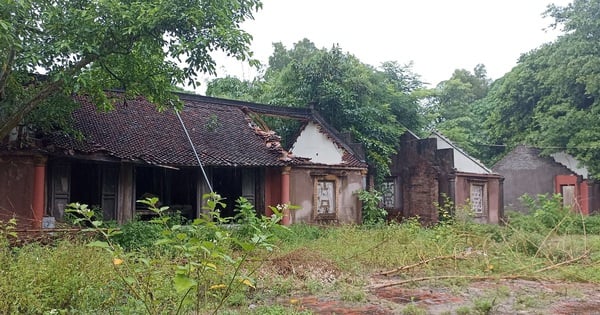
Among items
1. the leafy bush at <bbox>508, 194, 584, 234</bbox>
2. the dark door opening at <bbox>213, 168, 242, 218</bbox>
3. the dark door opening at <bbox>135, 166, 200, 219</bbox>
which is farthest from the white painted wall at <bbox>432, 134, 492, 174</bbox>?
the dark door opening at <bbox>135, 166, 200, 219</bbox>

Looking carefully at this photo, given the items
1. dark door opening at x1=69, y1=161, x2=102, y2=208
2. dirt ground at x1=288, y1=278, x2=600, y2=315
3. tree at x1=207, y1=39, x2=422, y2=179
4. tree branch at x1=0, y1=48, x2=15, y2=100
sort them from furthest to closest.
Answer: tree at x1=207, y1=39, x2=422, y2=179
dark door opening at x1=69, y1=161, x2=102, y2=208
tree branch at x1=0, y1=48, x2=15, y2=100
dirt ground at x1=288, y1=278, x2=600, y2=315

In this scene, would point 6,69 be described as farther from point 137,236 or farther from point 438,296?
point 438,296

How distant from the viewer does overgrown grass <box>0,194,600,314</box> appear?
568 cm

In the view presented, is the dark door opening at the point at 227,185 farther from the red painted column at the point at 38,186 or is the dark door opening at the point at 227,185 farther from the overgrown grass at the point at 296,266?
the red painted column at the point at 38,186

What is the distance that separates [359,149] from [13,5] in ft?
37.9

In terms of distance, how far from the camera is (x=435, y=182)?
1866 centimetres

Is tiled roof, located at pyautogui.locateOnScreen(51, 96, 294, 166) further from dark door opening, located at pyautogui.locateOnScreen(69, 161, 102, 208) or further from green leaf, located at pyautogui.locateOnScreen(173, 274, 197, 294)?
green leaf, located at pyautogui.locateOnScreen(173, 274, 197, 294)

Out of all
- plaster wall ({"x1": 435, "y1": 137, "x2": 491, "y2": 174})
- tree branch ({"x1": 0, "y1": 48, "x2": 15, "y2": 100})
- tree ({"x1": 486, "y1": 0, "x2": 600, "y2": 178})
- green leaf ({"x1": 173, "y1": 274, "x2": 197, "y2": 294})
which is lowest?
green leaf ({"x1": 173, "y1": 274, "x2": 197, "y2": 294})

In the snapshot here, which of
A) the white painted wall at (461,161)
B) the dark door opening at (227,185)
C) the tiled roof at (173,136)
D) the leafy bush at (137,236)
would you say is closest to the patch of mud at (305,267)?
the leafy bush at (137,236)

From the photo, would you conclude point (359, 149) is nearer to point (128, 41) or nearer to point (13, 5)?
point (128, 41)

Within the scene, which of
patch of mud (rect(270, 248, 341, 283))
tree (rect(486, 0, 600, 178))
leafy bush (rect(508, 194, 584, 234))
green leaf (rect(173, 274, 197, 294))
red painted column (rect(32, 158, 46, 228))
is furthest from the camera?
tree (rect(486, 0, 600, 178))

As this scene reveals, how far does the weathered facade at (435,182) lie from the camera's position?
61.0ft

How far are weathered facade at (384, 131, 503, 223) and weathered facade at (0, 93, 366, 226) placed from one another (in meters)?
3.17

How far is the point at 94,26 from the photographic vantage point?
895 centimetres
